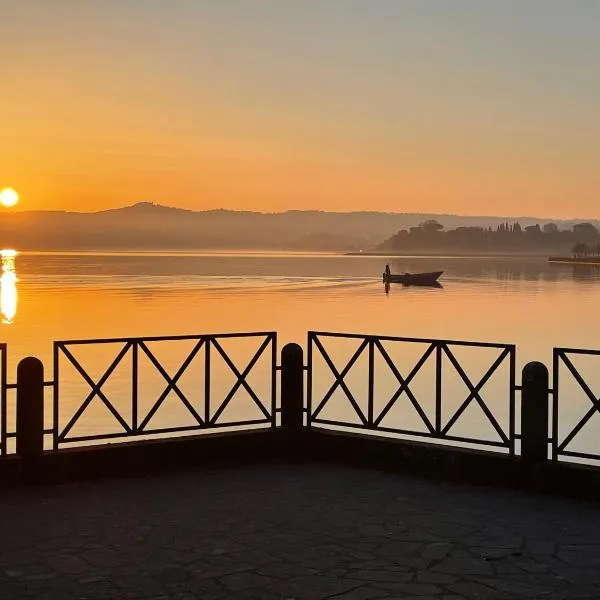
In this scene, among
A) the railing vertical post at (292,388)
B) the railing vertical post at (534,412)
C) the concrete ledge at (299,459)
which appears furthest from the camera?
the railing vertical post at (292,388)

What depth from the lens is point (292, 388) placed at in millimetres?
9352

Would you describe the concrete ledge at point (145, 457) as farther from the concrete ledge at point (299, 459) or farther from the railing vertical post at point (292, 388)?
the railing vertical post at point (292, 388)

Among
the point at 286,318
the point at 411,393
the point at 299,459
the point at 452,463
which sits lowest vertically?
the point at 286,318

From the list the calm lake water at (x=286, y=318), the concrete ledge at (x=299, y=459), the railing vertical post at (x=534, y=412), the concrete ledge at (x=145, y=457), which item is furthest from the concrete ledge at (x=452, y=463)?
the calm lake water at (x=286, y=318)

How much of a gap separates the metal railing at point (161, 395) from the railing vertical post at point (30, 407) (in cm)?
18

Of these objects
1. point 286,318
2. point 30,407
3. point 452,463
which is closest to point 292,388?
point 452,463

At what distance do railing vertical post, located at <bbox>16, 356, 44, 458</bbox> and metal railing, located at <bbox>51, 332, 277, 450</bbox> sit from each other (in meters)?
0.18

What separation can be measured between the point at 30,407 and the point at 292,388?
282 centimetres

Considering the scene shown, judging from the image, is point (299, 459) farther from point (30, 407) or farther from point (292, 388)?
point (30, 407)

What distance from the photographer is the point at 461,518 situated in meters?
6.96

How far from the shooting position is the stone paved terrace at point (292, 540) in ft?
17.7

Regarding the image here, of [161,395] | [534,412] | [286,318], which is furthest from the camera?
[286,318]

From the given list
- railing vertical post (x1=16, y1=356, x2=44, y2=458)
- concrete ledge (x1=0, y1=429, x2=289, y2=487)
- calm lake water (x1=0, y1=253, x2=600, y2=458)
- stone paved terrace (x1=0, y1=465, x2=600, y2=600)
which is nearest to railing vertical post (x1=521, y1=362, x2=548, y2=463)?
stone paved terrace (x1=0, y1=465, x2=600, y2=600)

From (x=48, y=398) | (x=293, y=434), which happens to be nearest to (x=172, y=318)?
(x=48, y=398)
